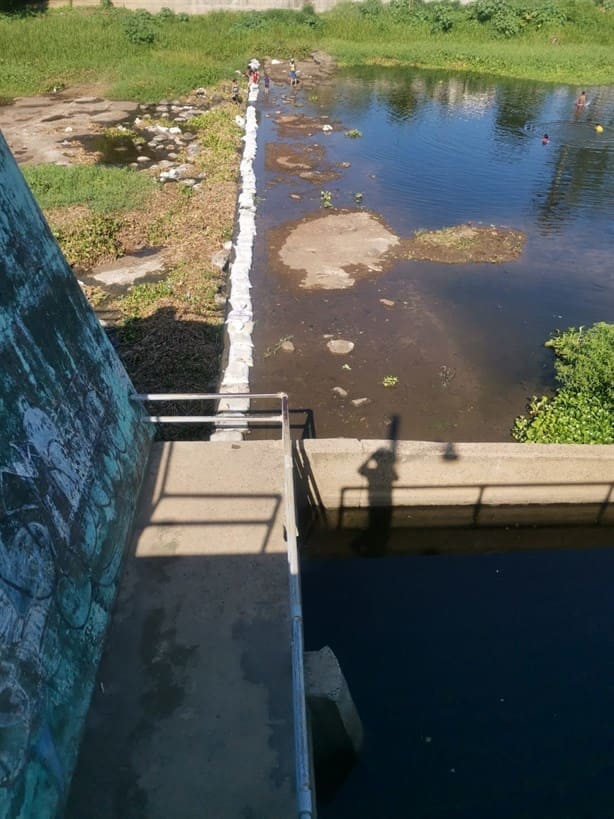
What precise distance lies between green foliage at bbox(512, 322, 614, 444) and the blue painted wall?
6.19m

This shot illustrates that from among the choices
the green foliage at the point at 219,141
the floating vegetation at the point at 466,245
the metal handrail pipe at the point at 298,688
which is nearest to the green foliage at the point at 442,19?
the green foliage at the point at 219,141

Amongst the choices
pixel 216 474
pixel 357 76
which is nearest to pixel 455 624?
pixel 216 474

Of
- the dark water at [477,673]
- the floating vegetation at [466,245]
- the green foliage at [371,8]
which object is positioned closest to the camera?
the dark water at [477,673]

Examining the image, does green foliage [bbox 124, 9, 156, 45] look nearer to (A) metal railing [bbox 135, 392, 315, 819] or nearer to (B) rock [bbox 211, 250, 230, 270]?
(B) rock [bbox 211, 250, 230, 270]

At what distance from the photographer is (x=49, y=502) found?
15.9 feet

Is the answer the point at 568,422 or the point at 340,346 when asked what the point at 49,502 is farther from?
the point at 568,422

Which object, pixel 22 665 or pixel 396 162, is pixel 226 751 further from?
pixel 396 162

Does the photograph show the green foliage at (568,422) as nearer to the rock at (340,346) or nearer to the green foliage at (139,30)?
the rock at (340,346)

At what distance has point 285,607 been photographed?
572cm

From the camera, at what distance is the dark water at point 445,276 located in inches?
392

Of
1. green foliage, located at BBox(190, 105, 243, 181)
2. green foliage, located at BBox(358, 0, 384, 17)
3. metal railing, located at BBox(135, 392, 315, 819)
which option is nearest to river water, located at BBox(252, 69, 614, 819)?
green foliage, located at BBox(190, 105, 243, 181)

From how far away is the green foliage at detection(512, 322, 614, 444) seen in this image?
896 centimetres

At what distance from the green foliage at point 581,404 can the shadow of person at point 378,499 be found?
7.44ft

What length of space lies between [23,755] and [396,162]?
829 inches
